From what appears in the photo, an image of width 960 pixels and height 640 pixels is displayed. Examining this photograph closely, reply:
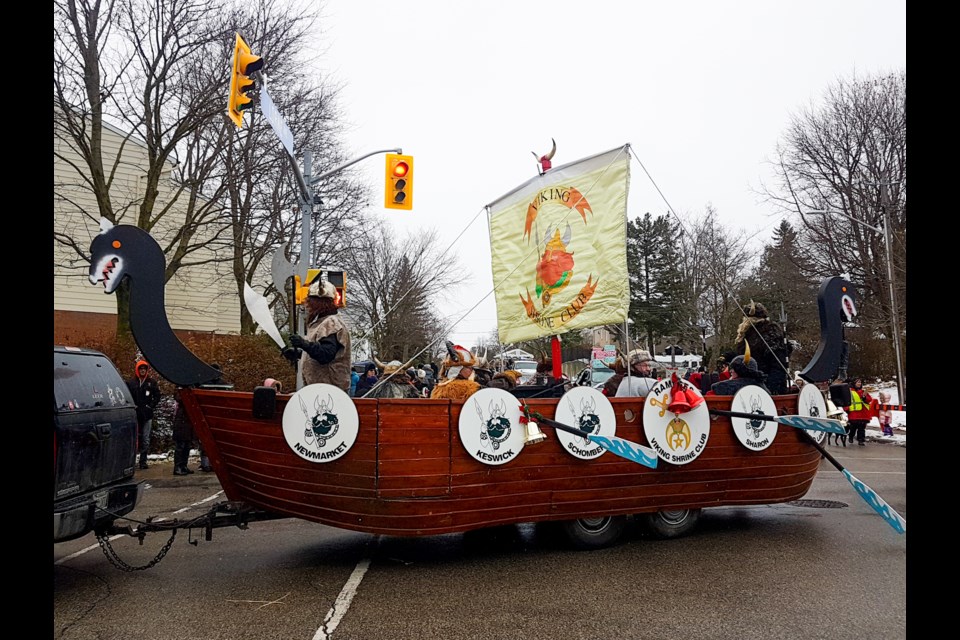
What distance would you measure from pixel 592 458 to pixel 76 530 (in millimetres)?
3831

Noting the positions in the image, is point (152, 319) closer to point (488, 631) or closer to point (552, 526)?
point (488, 631)

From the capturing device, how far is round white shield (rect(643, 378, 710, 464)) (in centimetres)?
585

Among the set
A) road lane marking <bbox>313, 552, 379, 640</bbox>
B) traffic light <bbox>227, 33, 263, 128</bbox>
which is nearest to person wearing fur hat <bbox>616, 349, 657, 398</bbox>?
road lane marking <bbox>313, 552, 379, 640</bbox>

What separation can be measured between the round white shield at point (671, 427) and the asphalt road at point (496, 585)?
874 millimetres

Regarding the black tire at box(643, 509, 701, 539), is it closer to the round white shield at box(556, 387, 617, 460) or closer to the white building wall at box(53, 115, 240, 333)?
the round white shield at box(556, 387, 617, 460)

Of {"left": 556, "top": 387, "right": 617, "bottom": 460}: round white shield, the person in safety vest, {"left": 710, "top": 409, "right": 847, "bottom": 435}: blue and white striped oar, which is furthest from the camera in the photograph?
the person in safety vest

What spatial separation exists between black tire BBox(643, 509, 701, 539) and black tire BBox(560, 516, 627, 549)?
35 cm

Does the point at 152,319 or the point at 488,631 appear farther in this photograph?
the point at 152,319

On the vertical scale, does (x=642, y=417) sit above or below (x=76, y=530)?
above

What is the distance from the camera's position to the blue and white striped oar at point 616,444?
17.9ft

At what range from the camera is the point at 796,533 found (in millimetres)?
6703

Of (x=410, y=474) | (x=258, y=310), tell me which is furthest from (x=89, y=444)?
(x=410, y=474)

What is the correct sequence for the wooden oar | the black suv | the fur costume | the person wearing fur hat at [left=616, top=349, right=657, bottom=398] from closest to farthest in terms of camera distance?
the black suv < the wooden oar < the fur costume < the person wearing fur hat at [left=616, top=349, right=657, bottom=398]

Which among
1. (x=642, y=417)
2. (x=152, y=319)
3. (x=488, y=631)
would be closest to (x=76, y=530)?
(x=152, y=319)
